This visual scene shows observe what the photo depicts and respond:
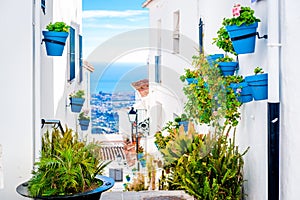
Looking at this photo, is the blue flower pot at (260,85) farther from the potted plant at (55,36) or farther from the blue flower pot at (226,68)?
the potted plant at (55,36)

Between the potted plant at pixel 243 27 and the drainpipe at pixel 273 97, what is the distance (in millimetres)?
148

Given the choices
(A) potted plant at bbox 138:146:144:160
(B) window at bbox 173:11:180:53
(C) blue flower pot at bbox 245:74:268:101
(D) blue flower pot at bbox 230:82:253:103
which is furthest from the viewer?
(B) window at bbox 173:11:180:53

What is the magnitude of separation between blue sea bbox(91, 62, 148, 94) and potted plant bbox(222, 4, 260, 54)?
251cm

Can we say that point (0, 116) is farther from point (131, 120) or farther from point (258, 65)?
point (131, 120)

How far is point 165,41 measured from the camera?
7707 mm

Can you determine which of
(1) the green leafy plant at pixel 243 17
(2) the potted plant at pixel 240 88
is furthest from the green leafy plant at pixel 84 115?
(1) the green leafy plant at pixel 243 17

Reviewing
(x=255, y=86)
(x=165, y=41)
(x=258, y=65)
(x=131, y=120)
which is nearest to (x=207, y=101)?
(x=258, y=65)

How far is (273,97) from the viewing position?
2785 mm

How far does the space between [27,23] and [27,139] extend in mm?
839

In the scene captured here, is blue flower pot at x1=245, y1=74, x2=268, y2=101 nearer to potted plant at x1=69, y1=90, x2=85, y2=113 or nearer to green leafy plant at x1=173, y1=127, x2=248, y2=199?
green leafy plant at x1=173, y1=127, x2=248, y2=199

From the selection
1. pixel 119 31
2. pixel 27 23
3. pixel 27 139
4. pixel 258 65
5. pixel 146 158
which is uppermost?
pixel 119 31

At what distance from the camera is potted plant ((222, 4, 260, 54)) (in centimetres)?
290

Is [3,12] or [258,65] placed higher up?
[3,12]

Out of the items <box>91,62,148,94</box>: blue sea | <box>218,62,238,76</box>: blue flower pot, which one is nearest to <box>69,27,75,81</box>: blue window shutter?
<box>91,62,148,94</box>: blue sea
